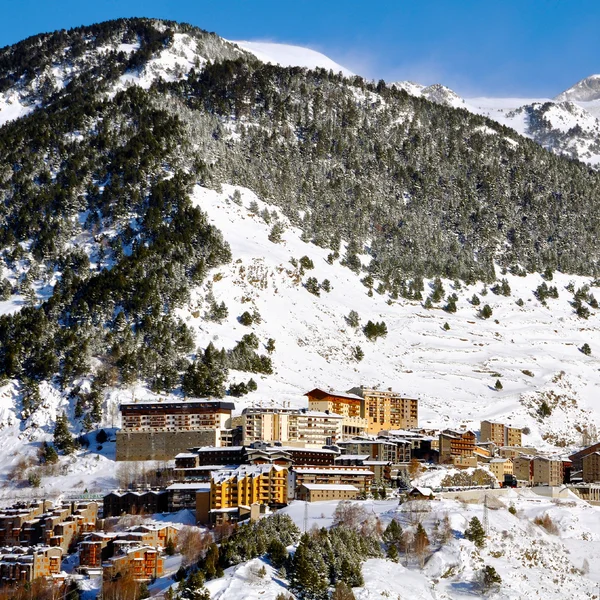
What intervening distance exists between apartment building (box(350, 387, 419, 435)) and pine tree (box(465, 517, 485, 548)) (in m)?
53.1

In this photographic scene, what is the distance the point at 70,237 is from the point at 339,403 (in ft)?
187

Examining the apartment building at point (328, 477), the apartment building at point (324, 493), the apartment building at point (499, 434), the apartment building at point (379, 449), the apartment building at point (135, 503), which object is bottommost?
the apartment building at point (135, 503)

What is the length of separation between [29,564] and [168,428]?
139ft

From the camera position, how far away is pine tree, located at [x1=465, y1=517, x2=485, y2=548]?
104m

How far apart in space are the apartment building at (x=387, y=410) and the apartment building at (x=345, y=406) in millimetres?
1282

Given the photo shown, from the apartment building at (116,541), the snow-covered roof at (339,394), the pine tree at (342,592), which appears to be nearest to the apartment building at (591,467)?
the snow-covered roof at (339,394)

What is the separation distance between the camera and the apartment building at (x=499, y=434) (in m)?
155

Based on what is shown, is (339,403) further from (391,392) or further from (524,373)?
(524,373)

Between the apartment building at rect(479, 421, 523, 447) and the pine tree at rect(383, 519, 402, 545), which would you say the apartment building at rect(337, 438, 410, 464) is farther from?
the pine tree at rect(383, 519, 402, 545)

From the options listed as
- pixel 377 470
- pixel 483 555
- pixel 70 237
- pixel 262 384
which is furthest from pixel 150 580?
pixel 70 237

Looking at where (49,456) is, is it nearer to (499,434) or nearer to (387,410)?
(387,410)

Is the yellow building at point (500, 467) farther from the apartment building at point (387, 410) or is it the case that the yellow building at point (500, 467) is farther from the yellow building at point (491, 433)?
the apartment building at point (387, 410)

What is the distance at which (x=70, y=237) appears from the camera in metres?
186

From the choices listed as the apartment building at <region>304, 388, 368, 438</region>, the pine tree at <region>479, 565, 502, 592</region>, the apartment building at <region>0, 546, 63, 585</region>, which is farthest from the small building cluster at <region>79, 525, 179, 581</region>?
the apartment building at <region>304, 388, 368, 438</region>
